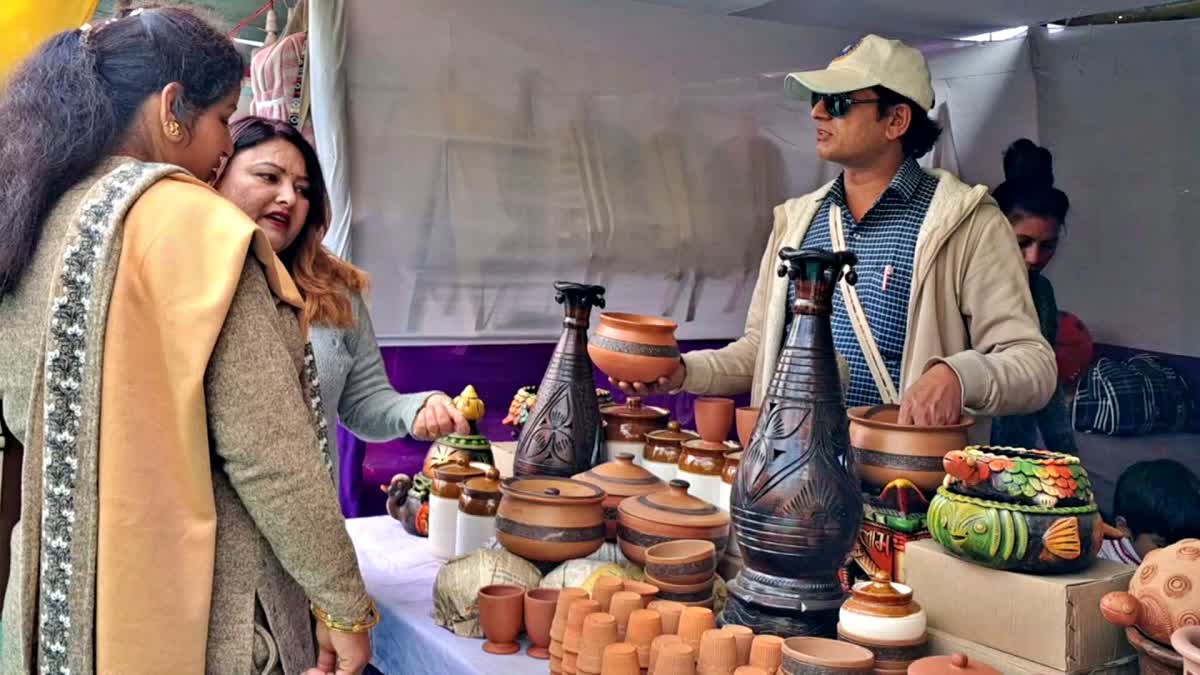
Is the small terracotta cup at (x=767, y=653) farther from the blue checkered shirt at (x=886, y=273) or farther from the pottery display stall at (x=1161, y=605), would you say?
the blue checkered shirt at (x=886, y=273)

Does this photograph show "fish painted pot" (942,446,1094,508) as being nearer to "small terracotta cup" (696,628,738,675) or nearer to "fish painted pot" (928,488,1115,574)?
"fish painted pot" (928,488,1115,574)

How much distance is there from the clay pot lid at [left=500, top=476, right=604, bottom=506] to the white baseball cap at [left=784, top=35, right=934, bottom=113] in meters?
1.10

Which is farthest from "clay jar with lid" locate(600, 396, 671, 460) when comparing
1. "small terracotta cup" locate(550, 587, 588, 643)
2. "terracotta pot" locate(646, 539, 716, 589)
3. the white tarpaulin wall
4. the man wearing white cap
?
the white tarpaulin wall

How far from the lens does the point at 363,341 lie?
7.84ft

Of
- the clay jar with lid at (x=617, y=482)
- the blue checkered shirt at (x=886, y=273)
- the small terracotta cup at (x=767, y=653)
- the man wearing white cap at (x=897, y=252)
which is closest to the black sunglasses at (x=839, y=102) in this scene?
the man wearing white cap at (x=897, y=252)

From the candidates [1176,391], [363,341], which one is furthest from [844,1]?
[363,341]

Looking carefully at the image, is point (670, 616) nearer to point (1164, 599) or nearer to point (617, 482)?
point (617, 482)

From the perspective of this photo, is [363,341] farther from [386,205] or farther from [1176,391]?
[1176,391]

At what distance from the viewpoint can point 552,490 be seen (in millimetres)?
1661

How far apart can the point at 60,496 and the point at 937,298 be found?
1.76m

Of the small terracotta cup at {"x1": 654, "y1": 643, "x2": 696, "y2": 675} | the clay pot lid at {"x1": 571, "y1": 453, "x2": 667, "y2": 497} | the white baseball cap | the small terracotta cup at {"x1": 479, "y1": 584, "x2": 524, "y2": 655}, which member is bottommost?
the small terracotta cup at {"x1": 479, "y1": 584, "x2": 524, "y2": 655}

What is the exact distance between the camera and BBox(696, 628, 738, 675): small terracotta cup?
1.22 m

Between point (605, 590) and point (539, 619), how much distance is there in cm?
15

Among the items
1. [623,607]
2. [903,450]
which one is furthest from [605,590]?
[903,450]
